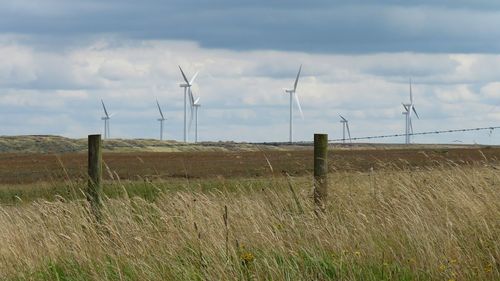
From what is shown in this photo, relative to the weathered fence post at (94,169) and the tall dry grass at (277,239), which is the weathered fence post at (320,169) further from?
the weathered fence post at (94,169)

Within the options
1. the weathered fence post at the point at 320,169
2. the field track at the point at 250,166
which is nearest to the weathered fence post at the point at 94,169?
the field track at the point at 250,166

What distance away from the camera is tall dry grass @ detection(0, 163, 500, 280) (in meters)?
8.73

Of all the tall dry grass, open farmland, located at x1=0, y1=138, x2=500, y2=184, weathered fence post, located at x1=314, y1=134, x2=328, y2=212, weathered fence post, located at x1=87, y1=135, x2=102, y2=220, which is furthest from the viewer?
open farmland, located at x1=0, y1=138, x2=500, y2=184

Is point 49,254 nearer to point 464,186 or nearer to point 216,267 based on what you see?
point 216,267

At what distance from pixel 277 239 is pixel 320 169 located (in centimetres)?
303

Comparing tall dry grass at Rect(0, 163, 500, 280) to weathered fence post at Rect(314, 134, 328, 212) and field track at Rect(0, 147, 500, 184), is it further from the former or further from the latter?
field track at Rect(0, 147, 500, 184)

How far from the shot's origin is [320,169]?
41.0 feet

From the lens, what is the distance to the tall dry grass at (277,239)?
8734 millimetres

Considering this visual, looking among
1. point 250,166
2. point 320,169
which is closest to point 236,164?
point 250,166

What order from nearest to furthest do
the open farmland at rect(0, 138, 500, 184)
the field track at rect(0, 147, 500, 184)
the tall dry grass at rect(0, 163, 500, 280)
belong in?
1. the tall dry grass at rect(0, 163, 500, 280)
2. the open farmland at rect(0, 138, 500, 184)
3. the field track at rect(0, 147, 500, 184)

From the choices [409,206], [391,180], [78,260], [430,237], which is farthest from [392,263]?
[391,180]

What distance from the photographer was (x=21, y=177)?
40844 mm

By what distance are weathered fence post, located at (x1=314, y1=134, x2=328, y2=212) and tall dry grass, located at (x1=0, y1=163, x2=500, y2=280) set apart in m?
0.19

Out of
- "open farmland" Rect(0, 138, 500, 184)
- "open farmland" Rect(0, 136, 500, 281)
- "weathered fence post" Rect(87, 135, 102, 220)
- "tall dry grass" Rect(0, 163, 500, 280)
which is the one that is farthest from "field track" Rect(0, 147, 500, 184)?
"tall dry grass" Rect(0, 163, 500, 280)
